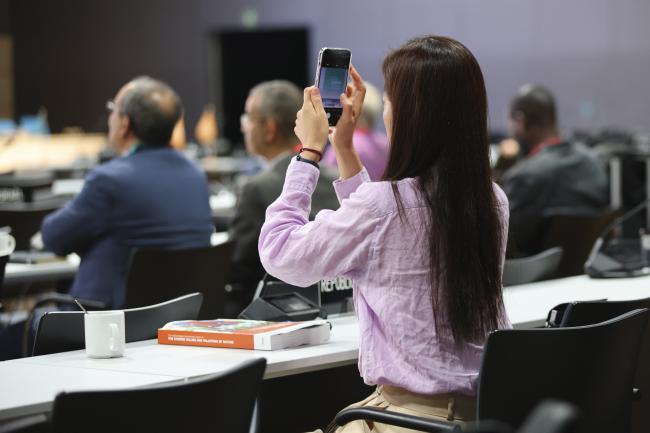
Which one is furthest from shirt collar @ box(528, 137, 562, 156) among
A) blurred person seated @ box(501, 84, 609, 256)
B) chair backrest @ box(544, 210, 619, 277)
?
chair backrest @ box(544, 210, 619, 277)

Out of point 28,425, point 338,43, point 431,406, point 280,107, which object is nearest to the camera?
point 28,425

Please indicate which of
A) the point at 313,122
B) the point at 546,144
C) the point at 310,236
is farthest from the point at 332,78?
the point at 546,144

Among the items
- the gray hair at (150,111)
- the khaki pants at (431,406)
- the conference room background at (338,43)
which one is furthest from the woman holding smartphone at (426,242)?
the conference room background at (338,43)

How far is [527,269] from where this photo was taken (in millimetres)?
3572

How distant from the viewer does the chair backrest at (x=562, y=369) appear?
191cm

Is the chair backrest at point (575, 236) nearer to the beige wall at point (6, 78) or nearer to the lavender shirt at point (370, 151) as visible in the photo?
the lavender shirt at point (370, 151)

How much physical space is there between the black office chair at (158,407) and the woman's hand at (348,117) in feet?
2.78

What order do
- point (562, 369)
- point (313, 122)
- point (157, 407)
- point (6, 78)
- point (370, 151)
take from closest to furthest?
point (157, 407) < point (562, 369) < point (313, 122) < point (370, 151) < point (6, 78)

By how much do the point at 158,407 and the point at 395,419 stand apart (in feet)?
1.88

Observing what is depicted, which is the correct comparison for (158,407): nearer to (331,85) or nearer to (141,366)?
(141,366)

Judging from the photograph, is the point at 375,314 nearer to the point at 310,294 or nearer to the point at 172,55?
the point at 310,294

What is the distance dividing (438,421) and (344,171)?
707mm

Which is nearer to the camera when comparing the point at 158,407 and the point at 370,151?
the point at 158,407

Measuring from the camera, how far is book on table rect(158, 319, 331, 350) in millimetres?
2371
